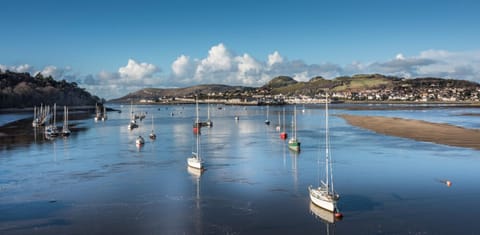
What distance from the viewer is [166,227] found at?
23891 mm

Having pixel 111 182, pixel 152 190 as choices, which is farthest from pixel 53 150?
pixel 152 190

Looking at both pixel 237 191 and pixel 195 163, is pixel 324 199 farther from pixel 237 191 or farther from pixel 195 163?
pixel 195 163

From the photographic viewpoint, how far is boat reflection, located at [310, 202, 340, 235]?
23.8 metres

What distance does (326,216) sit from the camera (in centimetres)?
2567

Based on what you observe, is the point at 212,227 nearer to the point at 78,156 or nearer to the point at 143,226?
the point at 143,226

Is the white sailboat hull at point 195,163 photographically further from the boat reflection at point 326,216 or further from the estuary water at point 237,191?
the boat reflection at point 326,216

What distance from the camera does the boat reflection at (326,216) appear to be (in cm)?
2375

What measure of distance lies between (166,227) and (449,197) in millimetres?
18418

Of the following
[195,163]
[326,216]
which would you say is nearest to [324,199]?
[326,216]

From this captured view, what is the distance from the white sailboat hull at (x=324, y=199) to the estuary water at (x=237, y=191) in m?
0.51

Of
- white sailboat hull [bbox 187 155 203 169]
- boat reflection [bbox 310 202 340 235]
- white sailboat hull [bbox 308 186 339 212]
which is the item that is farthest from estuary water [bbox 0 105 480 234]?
white sailboat hull [bbox 187 155 203 169]

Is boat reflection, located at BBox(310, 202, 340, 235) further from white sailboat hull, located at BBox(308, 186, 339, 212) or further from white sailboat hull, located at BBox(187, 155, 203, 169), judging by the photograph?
white sailboat hull, located at BBox(187, 155, 203, 169)

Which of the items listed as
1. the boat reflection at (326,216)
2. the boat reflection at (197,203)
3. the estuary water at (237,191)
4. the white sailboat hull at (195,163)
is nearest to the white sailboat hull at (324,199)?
the boat reflection at (326,216)

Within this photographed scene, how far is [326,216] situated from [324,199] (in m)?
1.17
